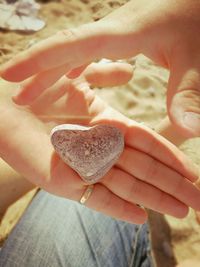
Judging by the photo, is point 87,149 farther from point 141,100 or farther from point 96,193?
point 141,100

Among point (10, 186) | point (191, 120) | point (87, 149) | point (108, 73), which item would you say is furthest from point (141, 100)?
point (191, 120)

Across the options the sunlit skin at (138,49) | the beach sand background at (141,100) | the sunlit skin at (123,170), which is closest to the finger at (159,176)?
the sunlit skin at (123,170)

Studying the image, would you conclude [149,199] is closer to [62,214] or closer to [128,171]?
[128,171]

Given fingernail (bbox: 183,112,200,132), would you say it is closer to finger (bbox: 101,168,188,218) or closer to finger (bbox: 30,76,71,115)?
finger (bbox: 101,168,188,218)

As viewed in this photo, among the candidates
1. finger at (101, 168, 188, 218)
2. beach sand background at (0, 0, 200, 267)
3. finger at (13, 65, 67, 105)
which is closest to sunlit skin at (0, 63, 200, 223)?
finger at (101, 168, 188, 218)

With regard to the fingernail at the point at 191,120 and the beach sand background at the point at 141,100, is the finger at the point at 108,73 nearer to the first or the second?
the beach sand background at the point at 141,100

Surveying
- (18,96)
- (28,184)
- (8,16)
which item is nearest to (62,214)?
(28,184)
